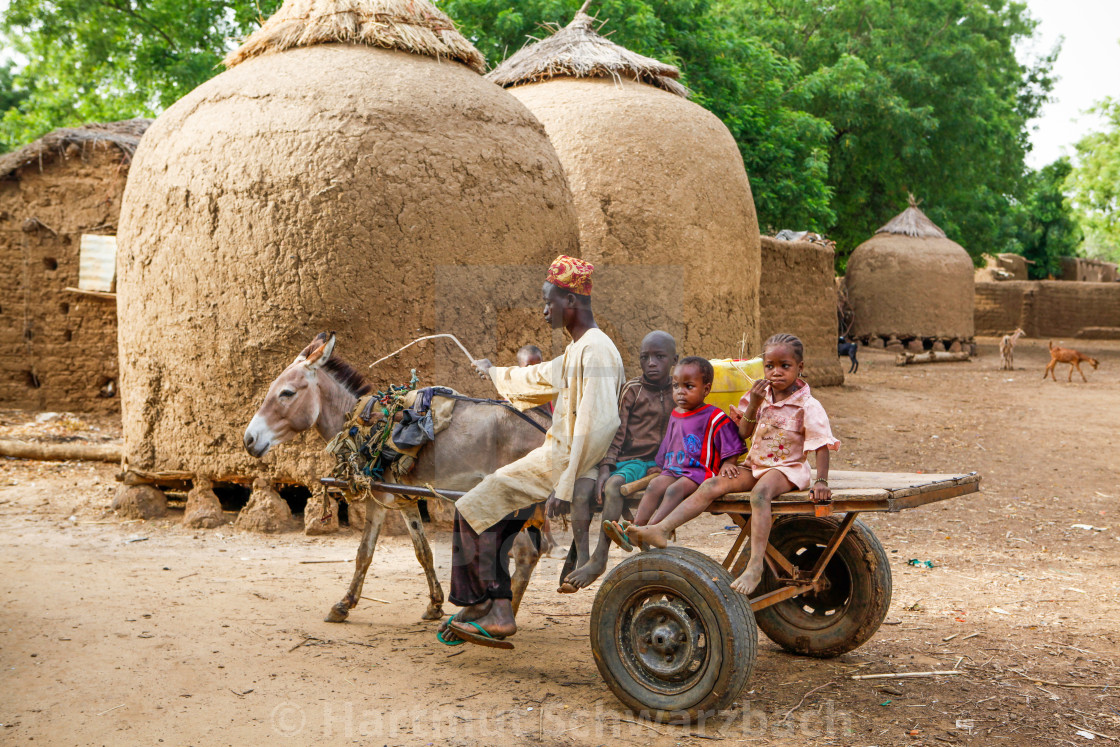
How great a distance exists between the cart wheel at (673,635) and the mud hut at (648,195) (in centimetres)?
439

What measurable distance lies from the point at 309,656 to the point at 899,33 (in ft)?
64.1

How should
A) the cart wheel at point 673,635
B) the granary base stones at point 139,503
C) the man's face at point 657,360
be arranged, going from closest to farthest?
the cart wheel at point 673,635 < the man's face at point 657,360 < the granary base stones at point 139,503

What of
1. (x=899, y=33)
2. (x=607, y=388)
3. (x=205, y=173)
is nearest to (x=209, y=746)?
(x=607, y=388)

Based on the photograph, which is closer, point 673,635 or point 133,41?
point 673,635

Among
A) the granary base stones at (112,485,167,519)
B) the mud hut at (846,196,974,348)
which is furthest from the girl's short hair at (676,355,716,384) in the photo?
the mud hut at (846,196,974,348)

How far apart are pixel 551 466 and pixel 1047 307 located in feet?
71.8

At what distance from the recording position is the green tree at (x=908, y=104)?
58.5 feet

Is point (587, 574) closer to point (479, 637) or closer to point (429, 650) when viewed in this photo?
point (479, 637)

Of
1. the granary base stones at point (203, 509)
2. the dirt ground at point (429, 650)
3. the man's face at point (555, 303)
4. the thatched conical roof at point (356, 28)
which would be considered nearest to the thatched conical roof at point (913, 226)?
the dirt ground at point (429, 650)

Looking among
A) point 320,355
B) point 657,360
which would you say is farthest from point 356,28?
point 657,360

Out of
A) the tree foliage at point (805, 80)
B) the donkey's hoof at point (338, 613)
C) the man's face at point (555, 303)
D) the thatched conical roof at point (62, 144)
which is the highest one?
the tree foliage at point (805, 80)

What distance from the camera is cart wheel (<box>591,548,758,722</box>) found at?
3.07 m

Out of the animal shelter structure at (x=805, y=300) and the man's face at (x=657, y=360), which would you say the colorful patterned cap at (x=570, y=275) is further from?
the animal shelter structure at (x=805, y=300)

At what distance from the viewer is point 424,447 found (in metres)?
4.23
